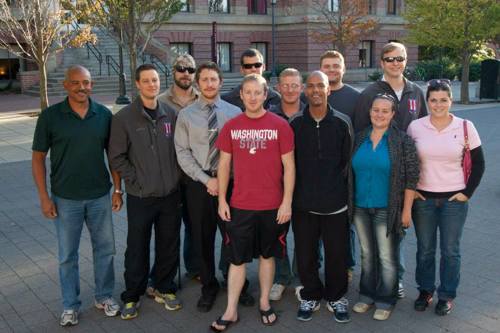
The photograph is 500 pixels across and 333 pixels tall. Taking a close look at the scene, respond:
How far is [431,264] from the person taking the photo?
15.1ft

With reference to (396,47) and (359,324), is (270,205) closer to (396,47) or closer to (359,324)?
(359,324)

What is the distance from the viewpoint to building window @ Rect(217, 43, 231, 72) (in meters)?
33.0

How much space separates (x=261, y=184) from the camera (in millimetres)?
4172

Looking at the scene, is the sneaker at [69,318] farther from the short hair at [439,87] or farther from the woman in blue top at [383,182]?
the short hair at [439,87]

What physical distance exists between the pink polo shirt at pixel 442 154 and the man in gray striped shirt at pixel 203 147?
60.7 inches

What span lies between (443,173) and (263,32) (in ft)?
101

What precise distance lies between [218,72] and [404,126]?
5.55 ft

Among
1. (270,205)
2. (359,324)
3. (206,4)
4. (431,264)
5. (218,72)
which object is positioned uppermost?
(206,4)

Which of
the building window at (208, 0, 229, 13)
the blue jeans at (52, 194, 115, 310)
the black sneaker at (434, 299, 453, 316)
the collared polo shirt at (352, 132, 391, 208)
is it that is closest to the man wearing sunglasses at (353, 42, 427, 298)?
the black sneaker at (434, 299, 453, 316)

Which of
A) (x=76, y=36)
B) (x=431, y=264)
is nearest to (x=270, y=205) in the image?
(x=431, y=264)

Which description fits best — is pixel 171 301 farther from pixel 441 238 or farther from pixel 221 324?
pixel 441 238

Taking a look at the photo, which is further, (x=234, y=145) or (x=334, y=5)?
(x=334, y=5)

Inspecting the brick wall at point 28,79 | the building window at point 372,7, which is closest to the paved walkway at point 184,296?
the brick wall at point 28,79

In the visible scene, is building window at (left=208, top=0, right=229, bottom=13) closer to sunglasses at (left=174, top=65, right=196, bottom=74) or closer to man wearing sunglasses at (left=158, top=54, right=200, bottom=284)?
man wearing sunglasses at (left=158, top=54, right=200, bottom=284)
